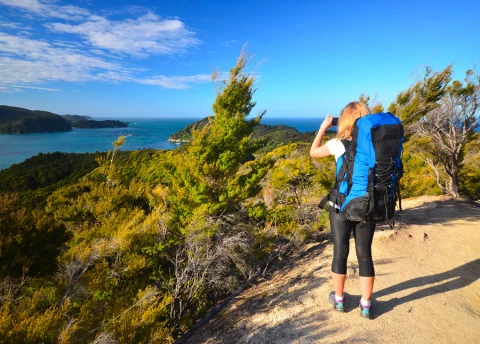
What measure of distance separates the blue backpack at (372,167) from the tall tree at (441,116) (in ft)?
23.2

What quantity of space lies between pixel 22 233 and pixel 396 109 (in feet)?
36.1

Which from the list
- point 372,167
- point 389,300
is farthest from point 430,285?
point 372,167

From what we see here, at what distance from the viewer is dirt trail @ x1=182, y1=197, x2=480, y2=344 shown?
9.03ft

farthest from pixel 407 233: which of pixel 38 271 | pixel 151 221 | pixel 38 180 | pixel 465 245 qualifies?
pixel 38 180

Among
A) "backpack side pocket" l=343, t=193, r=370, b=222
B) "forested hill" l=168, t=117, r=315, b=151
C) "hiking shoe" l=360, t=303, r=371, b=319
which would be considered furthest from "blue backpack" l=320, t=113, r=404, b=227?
"forested hill" l=168, t=117, r=315, b=151

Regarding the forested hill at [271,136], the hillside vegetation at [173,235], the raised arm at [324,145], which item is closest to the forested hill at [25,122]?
the forested hill at [271,136]

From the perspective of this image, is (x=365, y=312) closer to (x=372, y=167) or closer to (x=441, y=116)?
(x=372, y=167)

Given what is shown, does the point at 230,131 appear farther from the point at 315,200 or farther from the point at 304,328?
the point at 304,328

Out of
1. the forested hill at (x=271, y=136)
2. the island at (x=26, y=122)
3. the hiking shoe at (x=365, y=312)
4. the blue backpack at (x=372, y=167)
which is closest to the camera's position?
the blue backpack at (x=372, y=167)

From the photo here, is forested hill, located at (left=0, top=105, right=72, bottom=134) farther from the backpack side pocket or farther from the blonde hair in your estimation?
the backpack side pocket

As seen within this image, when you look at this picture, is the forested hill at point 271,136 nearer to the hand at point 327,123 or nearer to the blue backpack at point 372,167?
the hand at point 327,123

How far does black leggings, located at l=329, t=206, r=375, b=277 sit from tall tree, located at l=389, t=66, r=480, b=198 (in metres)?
7.01

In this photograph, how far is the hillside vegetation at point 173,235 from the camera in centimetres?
404

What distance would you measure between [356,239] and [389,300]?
159 centimetres
